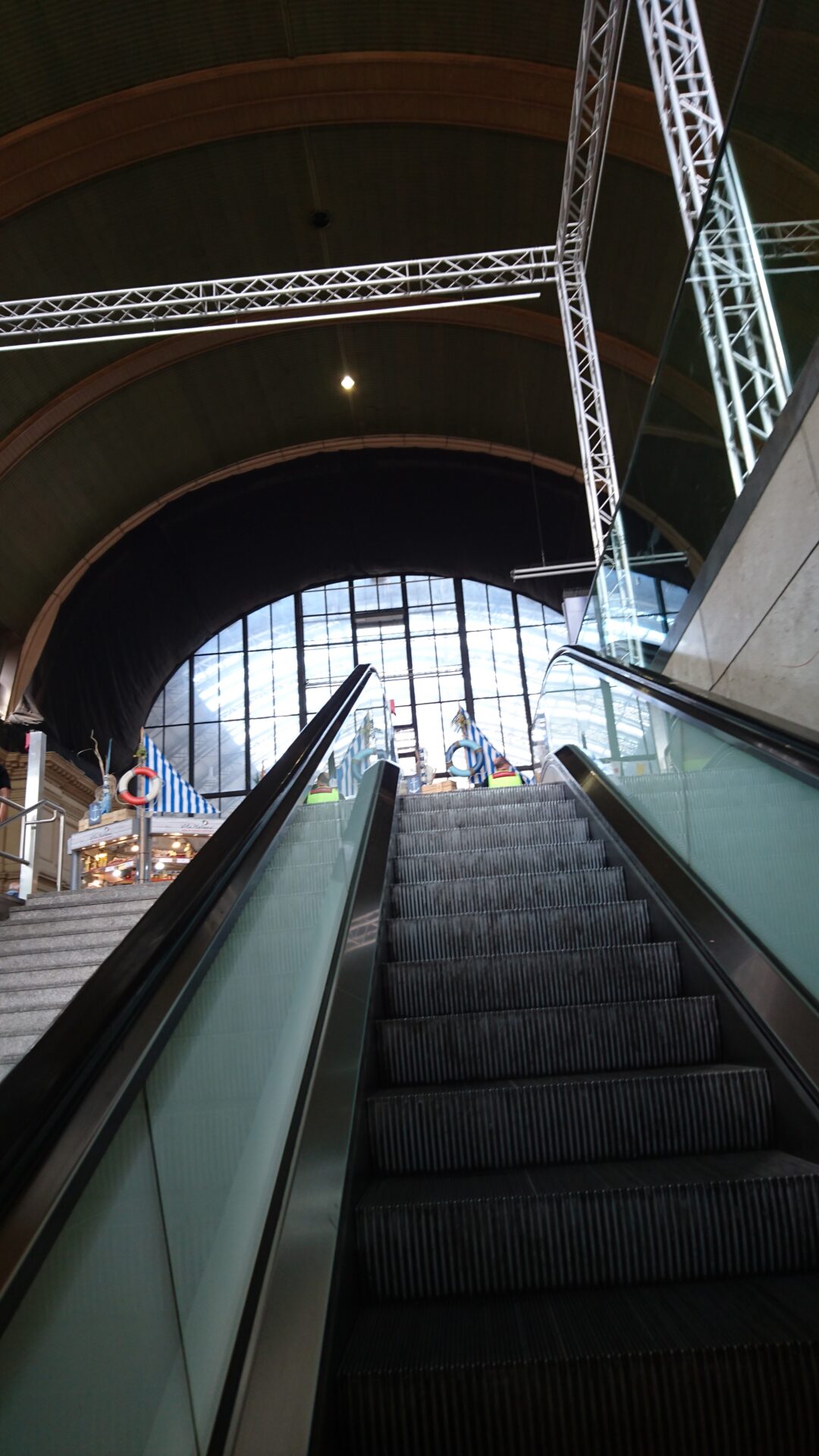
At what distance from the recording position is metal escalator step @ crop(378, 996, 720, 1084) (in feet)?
8.57

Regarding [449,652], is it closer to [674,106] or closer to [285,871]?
[674,106]

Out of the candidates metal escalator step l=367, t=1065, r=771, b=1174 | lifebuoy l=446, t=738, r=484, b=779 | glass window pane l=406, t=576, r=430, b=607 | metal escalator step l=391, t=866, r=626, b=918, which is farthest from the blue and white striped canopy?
glass window pane l=406, t=576, r=430, b=607

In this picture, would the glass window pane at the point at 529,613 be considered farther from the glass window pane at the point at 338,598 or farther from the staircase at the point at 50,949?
the staircase at the point at 50,949

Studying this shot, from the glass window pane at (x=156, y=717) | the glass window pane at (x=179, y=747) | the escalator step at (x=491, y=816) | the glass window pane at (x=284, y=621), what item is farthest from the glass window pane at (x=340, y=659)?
the escalator step at (x=491, y=816)

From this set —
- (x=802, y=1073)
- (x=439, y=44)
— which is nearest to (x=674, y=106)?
(x=439, y=44)

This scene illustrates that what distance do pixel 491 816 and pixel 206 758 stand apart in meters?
16.0

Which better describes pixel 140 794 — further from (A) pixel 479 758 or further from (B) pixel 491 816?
(B) pixel 491 816

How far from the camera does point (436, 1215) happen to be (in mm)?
1955

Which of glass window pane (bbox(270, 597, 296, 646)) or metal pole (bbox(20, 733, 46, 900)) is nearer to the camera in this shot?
metal pole (bbox(20, 733, 46, 900))

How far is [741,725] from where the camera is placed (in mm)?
2541

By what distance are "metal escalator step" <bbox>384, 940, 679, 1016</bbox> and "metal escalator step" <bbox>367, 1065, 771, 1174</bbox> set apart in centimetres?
59

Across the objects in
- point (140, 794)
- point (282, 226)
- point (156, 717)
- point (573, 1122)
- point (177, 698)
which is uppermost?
point (282, 226)

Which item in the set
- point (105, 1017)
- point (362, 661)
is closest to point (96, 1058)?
point (105, 1017)

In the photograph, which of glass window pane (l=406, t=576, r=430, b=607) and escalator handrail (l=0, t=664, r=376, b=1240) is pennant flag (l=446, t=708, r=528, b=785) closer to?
glass window pane (l=406, t=576, r=430, b=607)
